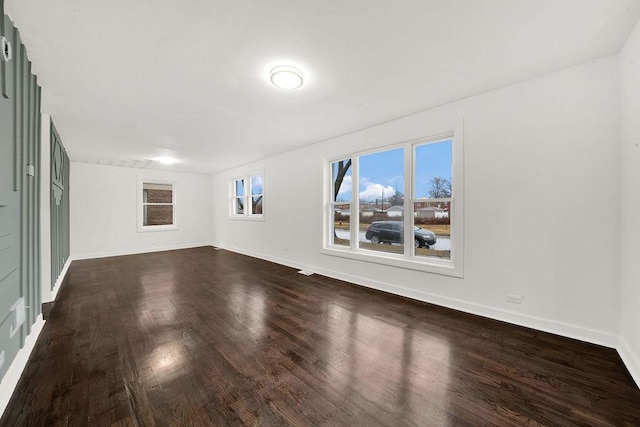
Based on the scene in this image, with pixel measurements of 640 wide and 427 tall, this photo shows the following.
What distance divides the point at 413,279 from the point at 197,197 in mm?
7345

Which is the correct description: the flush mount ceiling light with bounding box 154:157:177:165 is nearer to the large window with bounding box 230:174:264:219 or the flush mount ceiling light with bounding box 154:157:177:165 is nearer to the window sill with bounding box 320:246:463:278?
the large window with bounding box 230:174:264:219

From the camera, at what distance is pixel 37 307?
8.07 feet

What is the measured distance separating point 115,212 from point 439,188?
790 cm

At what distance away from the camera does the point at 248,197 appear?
22.5 feet

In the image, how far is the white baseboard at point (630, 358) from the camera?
5.73 feet

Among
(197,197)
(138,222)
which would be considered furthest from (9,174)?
(197,197)

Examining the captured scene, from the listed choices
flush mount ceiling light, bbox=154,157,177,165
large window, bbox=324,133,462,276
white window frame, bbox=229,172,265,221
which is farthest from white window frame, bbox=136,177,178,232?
large window, bbox=324,133,462,276

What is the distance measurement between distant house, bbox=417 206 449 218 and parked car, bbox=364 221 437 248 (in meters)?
0.20

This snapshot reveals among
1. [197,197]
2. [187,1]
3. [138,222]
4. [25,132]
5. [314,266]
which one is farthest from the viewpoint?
[197,197]

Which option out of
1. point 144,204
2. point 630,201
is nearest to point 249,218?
point 144,204

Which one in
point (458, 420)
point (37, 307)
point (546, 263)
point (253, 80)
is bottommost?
point (458, 420)

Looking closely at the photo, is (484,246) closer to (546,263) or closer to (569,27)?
(546,263)

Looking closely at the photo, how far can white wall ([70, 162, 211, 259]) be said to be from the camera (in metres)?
6.19

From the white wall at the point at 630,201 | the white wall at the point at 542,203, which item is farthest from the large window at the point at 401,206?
the white wall at the point at 630,201
